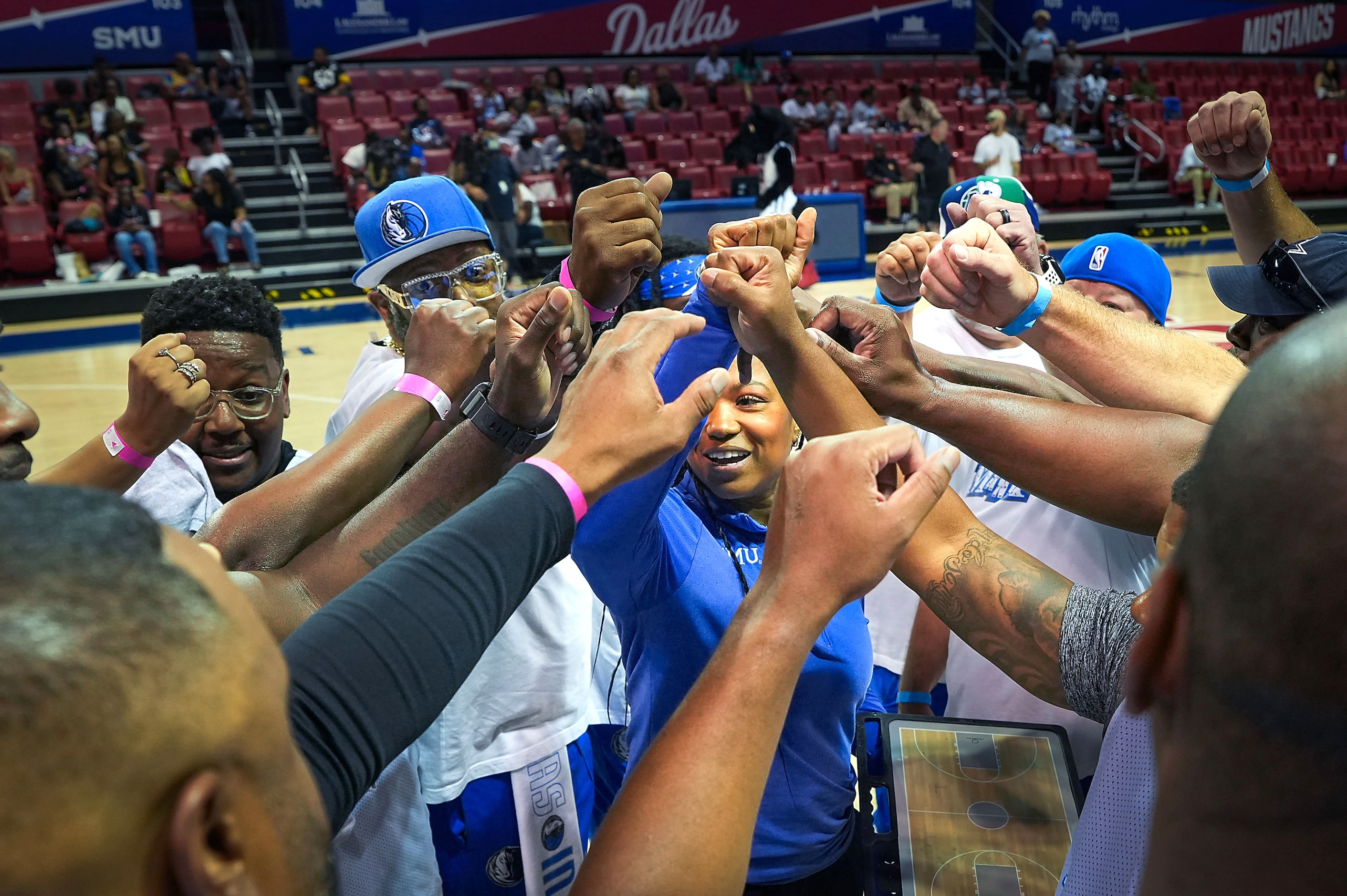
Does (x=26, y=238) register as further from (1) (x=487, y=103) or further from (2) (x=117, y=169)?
(1) (x=487, y=103)

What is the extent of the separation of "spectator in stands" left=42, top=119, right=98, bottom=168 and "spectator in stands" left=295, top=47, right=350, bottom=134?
3410 mm

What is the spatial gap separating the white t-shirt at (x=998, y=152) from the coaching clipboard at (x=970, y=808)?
13.9m

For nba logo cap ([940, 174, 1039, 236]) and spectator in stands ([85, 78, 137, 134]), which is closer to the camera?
nba logo cap ([940, 174, 1039, 236])

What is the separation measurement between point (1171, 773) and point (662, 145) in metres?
15.8

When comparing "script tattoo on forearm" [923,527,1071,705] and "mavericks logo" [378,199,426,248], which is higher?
"mavericks logo" [378,199,426,248]

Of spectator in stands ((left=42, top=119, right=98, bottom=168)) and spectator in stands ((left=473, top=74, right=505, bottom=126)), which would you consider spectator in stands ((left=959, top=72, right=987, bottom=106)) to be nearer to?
spectator in stands ((left=473, top=74, right=505, bottom=126))

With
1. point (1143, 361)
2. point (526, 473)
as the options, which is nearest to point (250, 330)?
point (526, 473)

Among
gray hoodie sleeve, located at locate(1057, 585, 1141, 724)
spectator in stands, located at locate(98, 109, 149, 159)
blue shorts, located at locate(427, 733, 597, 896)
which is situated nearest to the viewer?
gray hoodie sleeve, located at locate(1057, 585, 1141, 724)

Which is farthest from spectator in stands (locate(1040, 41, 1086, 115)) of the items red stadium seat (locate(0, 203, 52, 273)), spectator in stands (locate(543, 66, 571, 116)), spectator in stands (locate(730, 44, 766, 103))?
red stadium seat (locate(0, 203, 52, 273))

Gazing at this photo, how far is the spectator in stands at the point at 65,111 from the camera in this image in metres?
13.2

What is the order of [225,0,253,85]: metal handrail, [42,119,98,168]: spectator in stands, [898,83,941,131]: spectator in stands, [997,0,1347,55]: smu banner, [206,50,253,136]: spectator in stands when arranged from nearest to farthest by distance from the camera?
[42,119,98,168]: spectator in stands, [206,50,253,136]: spectator in stands, [225,0,253,85]: metal handrail, [898,83,941,131]: spectator in stands, [997,0,1347,55]: smu banner

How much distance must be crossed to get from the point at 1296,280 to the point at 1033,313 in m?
0.60

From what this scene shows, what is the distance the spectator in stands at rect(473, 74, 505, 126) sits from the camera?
15156mm

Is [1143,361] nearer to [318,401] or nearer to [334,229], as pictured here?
[318,401]
